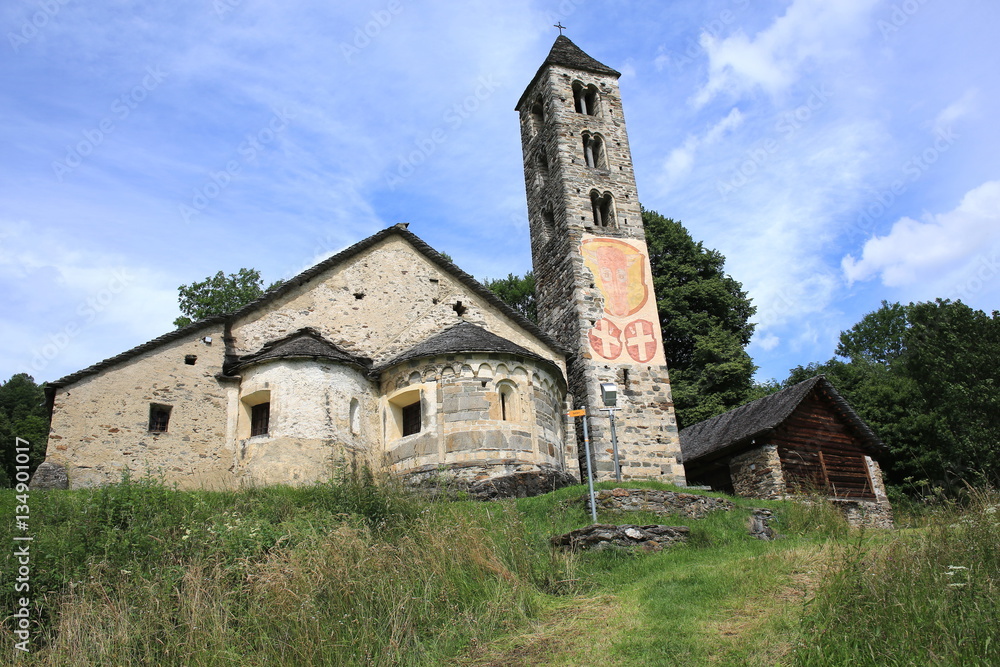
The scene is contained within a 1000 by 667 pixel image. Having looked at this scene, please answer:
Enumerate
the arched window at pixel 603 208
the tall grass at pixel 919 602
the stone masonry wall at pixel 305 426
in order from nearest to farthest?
the tall grass at pixel 919 602
the stone masonry wall at pixel 305 426
the arched window at pixel 603 208

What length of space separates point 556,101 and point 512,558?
64.6 feet

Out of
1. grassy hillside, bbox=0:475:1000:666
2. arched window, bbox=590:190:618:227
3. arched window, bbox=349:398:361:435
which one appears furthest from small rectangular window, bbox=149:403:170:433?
arched window, bbox=590:190:618:227

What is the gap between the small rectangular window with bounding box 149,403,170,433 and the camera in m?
16.1

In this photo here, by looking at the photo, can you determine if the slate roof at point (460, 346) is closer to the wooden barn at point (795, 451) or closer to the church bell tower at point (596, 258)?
the church bell tower at point (596, 258)

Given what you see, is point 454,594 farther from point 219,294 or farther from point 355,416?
point 219,294

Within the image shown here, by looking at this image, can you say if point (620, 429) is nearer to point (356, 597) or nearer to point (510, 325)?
point (510, 325)

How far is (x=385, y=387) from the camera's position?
1769 cm

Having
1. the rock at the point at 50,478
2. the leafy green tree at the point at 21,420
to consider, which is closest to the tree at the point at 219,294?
the leafy green tree at the point at 21,420

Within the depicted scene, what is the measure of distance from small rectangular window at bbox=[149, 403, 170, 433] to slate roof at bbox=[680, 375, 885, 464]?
15.3m

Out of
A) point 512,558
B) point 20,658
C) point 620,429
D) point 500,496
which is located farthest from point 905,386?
point 20,658

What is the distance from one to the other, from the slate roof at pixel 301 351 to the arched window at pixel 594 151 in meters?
11.8

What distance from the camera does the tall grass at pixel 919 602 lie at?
20.3 ft

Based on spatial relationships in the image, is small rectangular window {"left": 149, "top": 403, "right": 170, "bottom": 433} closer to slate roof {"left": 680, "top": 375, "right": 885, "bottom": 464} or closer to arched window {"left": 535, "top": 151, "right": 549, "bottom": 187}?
arched window {"left": 535, "top": 151, "right": 549, "bottom": 187}

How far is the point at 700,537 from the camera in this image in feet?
40.7
